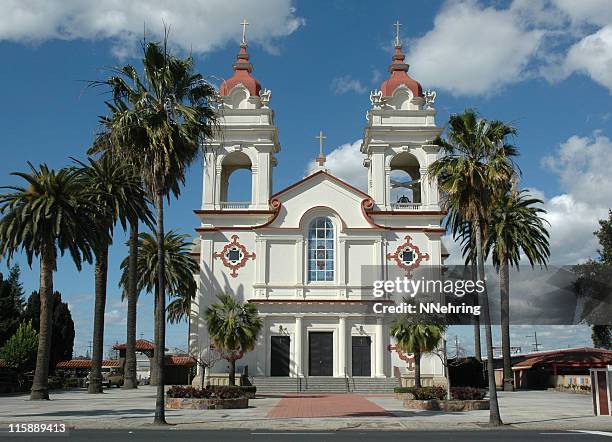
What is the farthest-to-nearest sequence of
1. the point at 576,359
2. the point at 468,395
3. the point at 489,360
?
the point at 576,359
the point at 468,395
the point at 489,360

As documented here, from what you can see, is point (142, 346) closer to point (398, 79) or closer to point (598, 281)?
point (398, 79)

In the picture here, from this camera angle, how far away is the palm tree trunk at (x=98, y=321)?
40906 millimetres

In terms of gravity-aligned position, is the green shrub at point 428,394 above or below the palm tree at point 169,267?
below

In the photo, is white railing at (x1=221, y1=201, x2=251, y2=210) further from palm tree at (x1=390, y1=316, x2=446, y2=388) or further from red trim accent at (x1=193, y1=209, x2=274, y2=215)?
palm tree at (x1=390, y1=316, x2=446, y2=388)

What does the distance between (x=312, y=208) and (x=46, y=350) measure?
1907 cm

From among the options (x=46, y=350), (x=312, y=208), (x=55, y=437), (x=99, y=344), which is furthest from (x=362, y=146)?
(x=55, y=437)

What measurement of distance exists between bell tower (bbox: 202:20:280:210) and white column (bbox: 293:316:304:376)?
848 centimetres

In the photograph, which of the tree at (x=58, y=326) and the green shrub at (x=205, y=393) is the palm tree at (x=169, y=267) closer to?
the tree at (x=58, y=326)

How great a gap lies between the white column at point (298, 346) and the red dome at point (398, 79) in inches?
691

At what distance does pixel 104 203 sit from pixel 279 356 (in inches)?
579

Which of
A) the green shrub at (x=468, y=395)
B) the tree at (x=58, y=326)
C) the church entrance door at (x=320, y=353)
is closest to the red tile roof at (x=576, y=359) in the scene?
the church entrance door at (x=320, y=353)

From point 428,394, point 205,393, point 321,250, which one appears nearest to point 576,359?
point 321,250

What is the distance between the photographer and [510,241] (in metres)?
48.6

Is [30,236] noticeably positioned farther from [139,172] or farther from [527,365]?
[527,365]
